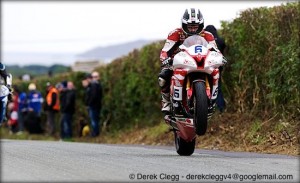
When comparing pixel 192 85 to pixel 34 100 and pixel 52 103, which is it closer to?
pixel 52 103

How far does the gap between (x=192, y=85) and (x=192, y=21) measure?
1.13m

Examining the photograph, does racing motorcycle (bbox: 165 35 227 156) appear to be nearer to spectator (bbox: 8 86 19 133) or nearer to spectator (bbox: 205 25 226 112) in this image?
spectator (bbox: 205 25 226 112)

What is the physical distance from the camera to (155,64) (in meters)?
21.6

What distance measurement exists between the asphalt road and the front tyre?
0.48m

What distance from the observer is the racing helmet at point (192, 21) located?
42.2ft

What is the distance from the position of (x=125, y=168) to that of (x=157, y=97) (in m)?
11.8

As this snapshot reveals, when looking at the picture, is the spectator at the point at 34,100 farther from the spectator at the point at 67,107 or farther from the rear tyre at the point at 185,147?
the rear tyre at the point at 185,147

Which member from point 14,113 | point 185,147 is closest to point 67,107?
point 14,113

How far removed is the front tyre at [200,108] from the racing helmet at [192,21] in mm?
1226

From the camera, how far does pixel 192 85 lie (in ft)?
40.3

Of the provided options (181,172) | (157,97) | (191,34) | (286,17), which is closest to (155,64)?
(157,97)

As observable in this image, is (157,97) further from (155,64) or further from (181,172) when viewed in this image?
(181,172)

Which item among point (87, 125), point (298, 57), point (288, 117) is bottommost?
point (87, 125)

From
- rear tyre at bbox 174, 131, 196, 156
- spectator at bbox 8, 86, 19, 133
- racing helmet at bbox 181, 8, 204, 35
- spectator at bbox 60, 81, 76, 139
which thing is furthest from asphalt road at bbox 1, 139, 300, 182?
spectator at bbox 8, 86, 19, 133
